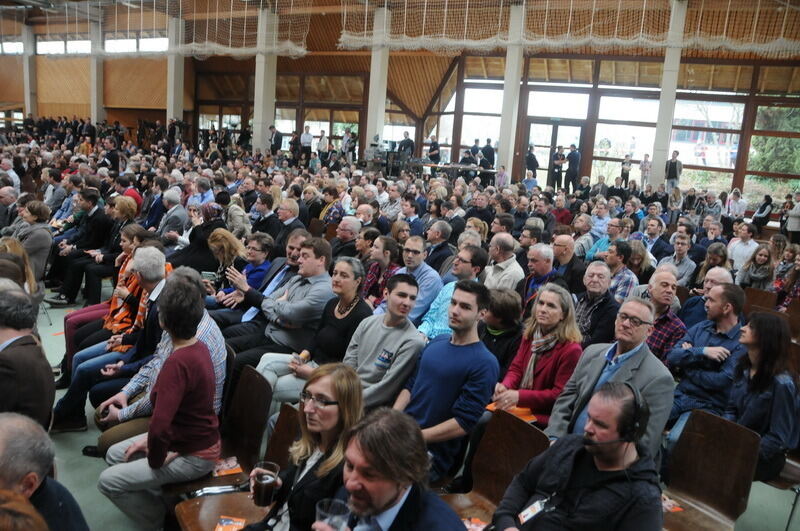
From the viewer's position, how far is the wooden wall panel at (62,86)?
24.4m

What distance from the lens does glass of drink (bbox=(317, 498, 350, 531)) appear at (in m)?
1.55

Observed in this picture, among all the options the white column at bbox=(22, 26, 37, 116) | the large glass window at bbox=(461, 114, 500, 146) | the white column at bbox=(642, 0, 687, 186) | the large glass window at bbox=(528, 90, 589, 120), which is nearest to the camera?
the white column at bbox=(642, 0, 687, 186)

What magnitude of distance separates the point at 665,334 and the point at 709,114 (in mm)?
14837

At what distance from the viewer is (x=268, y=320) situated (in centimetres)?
430

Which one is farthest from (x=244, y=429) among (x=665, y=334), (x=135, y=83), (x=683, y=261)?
(x=135, y=83)

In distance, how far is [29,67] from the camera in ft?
82.7

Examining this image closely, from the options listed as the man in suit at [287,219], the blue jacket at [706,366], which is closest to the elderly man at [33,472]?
the blue jacket at [706,366]

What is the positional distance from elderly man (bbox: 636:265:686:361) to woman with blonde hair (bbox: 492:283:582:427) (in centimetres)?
94

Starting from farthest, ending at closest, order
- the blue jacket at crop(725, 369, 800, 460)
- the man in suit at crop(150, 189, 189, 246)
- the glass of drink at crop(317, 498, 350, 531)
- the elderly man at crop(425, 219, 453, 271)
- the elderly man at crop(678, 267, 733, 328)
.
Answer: the man in suit at crop(150, 189, 189, 246) → the elderly man at crop(425, 219, 453, 271) → the elderly man at crop(678, 267, 733, 328) → the blue jacket at crop(725, 369, 800, 460) → the glass of drink at crop(317, 498, 350, 531)

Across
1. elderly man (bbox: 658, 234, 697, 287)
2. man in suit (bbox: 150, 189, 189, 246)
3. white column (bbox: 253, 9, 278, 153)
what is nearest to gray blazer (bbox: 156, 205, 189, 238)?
man in suit (bbox: 150, 189, 189, 246)

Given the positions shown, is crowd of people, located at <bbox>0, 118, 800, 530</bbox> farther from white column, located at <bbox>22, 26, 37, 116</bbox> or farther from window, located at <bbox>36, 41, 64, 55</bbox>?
white column, located at <bbox>22, 26, 37, 116</bbox>

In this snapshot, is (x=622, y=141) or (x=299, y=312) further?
(x=622, y=141)

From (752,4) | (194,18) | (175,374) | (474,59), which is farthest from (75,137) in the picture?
(175,374)

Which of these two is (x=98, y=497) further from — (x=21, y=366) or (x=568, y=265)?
(x=568, y=265)
